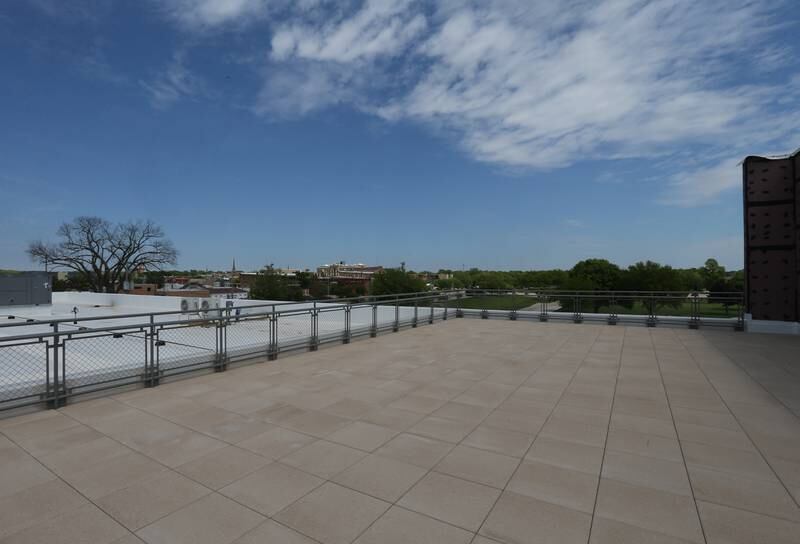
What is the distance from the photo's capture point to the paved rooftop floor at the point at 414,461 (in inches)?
102

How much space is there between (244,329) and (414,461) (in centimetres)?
510

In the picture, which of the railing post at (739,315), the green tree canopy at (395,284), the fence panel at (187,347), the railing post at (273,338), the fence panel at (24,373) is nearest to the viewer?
the fence panel at (24,373)

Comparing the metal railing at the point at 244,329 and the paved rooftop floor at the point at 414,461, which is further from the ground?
the metal railing at the point at 244,329

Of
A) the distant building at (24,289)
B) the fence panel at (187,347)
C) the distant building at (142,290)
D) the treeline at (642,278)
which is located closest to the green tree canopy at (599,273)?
the treeline at (642,278)

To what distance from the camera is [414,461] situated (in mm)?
3496

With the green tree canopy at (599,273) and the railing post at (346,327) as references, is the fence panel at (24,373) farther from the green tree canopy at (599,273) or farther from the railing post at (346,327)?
the green tree canopy at (599,273)

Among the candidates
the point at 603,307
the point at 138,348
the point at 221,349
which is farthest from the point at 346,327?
the point at 603,307

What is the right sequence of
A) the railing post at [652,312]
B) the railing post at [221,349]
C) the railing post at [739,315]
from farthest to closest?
1. the railing post at [652,312]
2. the railing post at [739,315]
3. the railing post at [221,349]

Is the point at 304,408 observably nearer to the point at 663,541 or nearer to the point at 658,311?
the point at 663,541

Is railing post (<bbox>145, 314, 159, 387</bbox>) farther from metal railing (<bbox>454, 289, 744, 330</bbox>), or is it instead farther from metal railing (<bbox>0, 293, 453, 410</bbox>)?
metal railing (<bbox>454, 289, 744, 330</bbox>)

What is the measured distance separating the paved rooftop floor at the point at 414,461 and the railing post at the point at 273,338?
1069 millimetres

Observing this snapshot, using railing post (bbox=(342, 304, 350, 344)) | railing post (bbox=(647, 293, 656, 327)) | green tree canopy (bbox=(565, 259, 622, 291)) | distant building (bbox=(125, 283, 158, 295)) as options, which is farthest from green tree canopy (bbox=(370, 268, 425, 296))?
railing post (bbox=(342, 304, 350, 344))

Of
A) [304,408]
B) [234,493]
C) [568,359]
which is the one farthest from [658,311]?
[234,493]

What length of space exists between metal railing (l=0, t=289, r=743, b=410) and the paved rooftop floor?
409mm
